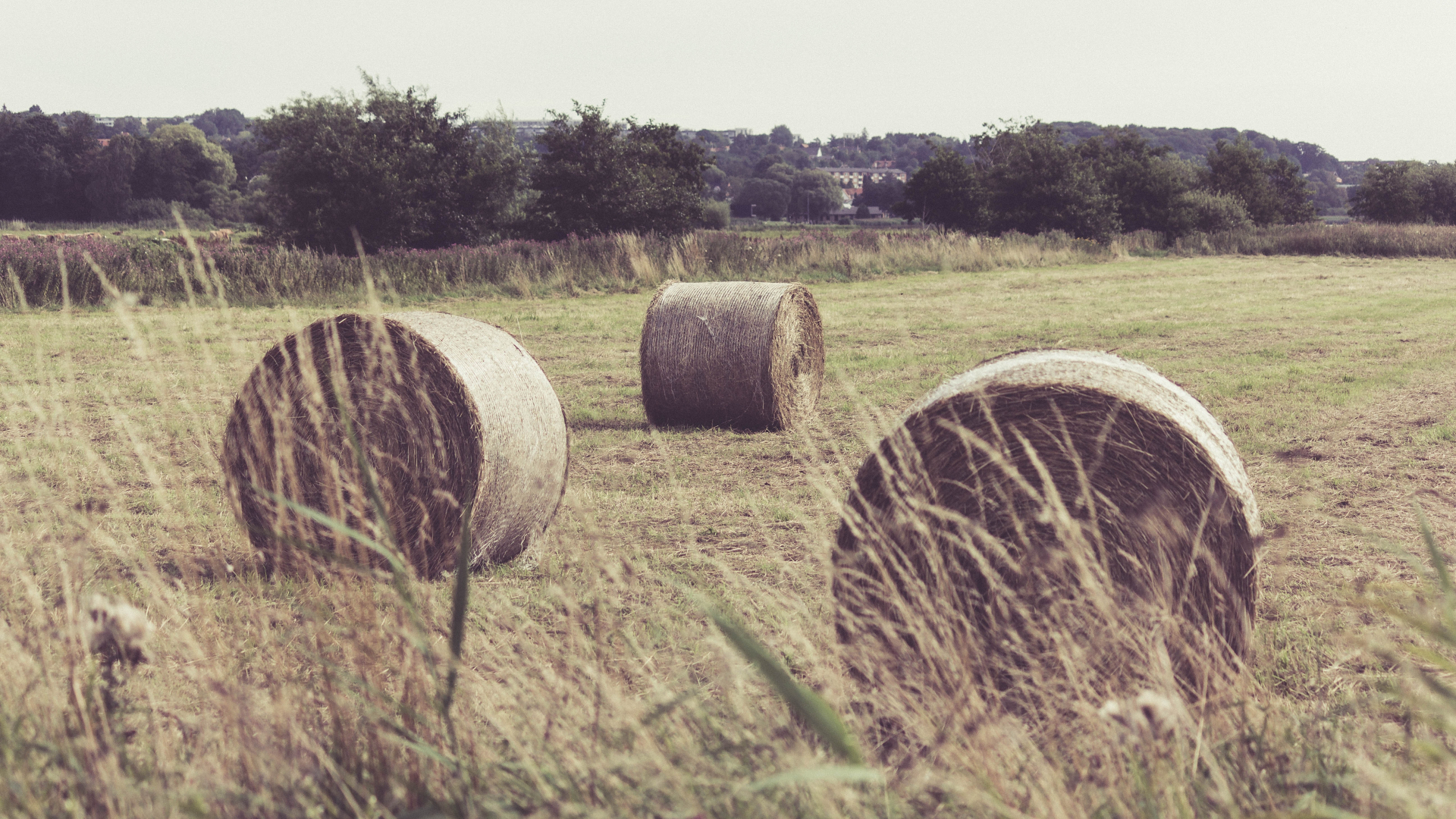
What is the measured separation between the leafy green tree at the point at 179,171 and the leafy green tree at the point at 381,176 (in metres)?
43.7

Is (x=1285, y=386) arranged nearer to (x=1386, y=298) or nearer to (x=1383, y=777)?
(x=1383, y=777)

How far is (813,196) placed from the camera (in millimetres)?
129750

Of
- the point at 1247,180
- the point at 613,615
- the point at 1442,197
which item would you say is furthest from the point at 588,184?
the point at 1442,197

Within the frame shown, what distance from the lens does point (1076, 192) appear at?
42.1m

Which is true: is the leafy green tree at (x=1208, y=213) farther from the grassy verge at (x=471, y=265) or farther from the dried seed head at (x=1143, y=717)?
the dried seed head at (x=1143, y=717)

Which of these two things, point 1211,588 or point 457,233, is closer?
point 1211,588

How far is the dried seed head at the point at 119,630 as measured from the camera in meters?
2.35

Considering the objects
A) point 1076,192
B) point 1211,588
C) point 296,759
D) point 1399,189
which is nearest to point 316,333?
point 296,759

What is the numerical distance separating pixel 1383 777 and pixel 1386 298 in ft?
77.5

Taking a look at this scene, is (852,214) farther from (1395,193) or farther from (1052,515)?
Answer: (1052,515)

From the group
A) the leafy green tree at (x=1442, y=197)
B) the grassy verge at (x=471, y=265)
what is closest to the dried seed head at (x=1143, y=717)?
the grassy verge at (x=471, y=265)

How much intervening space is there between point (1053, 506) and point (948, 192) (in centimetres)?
4607

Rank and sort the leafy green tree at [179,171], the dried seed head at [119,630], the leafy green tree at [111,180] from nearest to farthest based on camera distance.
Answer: the dried seed head at [119,630], the leafy green tree at [111,180], the leafy green tree at [179,171]

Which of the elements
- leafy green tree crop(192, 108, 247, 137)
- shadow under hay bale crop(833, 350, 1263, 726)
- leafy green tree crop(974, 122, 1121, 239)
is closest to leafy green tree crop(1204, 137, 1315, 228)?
leafy green tree crop(974, 122, 1121, 239)
